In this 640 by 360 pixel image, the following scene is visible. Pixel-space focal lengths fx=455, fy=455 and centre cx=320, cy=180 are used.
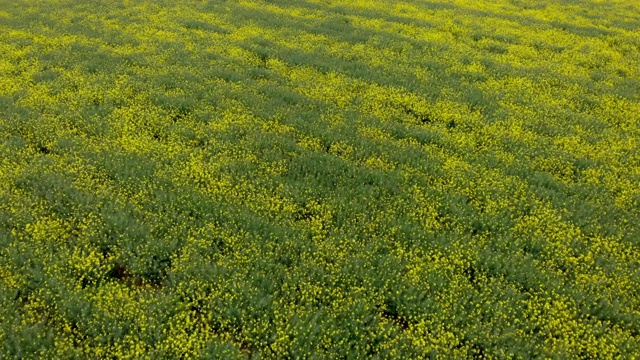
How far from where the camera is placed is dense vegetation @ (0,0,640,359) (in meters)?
5.71

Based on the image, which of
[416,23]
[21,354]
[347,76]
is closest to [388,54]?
[347,76]

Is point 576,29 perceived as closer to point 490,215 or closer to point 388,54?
point 388,54

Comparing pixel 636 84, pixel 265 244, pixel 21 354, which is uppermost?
pixel 636 84

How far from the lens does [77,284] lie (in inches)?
235

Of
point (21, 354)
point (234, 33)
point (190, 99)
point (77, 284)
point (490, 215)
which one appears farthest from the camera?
point (234, 33)

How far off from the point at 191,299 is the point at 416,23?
1654cm

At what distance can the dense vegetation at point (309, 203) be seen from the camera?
18.7ft

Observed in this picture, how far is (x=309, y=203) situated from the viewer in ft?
25.7

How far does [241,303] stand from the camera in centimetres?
586

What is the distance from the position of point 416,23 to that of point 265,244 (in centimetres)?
1531

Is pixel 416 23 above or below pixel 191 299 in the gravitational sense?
above

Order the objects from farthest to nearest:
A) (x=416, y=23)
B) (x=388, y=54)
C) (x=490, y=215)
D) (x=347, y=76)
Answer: (x=416, y=23)
(x=388, y=54)
(x=347, y=76)
(x=490, y=215)

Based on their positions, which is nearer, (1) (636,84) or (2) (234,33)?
(1) (636,84)

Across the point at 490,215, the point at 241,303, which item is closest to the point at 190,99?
the point at 241,303
